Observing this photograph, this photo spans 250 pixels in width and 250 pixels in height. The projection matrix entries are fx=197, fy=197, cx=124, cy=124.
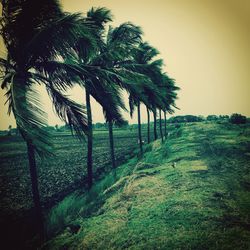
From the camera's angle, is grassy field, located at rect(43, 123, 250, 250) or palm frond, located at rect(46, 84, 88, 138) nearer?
grassy field, located at rect(43, 123, 250, 250)

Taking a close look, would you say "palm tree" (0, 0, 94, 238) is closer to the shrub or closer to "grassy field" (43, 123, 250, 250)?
"grassy field" (43, 123, 250, 250)

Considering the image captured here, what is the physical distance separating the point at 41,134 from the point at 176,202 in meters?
2.61

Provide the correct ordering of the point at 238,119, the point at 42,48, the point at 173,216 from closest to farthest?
the point at 173,216 → the point at 42,48 → the point at 238,119

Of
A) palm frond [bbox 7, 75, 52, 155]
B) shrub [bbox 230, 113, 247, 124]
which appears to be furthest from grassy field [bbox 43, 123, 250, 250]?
shrub [bbox 230, 113, 247, 124]

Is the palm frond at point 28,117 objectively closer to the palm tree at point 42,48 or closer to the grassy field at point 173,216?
the palm tree at point 42,48

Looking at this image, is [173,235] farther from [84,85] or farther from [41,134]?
[84,85]

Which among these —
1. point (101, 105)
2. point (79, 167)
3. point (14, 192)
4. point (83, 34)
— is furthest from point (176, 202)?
point (79, 167)

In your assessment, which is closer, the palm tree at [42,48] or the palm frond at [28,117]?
the palm frond at [28,117]

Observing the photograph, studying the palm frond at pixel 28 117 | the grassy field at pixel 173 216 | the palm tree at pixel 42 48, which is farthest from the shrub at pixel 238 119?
the palm frond at pixel 28 117

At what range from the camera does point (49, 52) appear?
4562 mm

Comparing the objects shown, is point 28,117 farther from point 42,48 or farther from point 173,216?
point 173,216

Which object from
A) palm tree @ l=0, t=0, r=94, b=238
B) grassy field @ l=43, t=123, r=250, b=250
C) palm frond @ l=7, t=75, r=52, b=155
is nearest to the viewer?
grassy field @ l=43, t=123, r=250, b=250

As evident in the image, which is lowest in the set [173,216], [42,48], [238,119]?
[173,216]

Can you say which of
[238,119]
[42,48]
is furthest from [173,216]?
[238,119]
